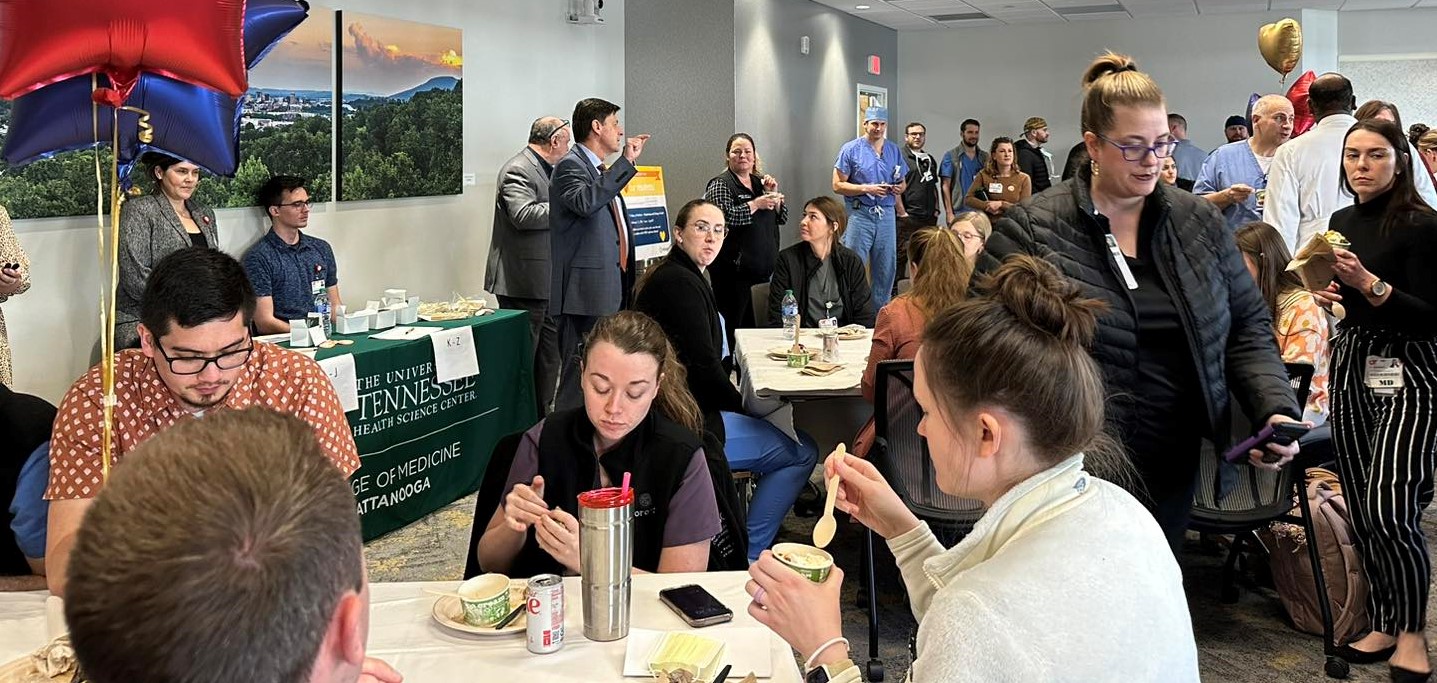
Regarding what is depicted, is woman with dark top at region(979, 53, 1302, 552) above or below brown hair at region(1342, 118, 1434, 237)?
below

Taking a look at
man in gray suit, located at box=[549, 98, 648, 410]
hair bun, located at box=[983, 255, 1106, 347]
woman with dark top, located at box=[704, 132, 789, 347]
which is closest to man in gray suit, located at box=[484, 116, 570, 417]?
man in gray suit, located at box=[549, 98, 648, 410]

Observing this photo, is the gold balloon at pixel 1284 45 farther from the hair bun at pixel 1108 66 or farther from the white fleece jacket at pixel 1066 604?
the white fleece jacket at pixel 1066 604

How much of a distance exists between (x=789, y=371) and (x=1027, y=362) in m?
2.80

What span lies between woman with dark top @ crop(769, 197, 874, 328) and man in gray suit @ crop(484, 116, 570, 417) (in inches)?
49.1

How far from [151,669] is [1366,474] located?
322cm

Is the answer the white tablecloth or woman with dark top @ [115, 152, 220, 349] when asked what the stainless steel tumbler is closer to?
the white tablecloth

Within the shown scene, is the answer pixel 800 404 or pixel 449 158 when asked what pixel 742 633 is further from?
pixel 449 158

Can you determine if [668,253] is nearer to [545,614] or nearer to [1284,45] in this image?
[545,614]

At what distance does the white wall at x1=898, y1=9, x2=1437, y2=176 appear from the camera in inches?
484

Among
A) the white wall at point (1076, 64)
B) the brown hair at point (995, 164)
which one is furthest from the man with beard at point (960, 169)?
the white wall at point (1076, 64)

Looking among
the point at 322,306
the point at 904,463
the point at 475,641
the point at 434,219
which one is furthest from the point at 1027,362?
the point at 434,219

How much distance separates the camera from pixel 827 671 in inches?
56.2

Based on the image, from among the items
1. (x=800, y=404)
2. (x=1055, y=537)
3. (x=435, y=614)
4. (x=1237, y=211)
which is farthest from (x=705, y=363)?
(x=1237, y=211)

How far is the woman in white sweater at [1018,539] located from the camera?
1.16 metres
